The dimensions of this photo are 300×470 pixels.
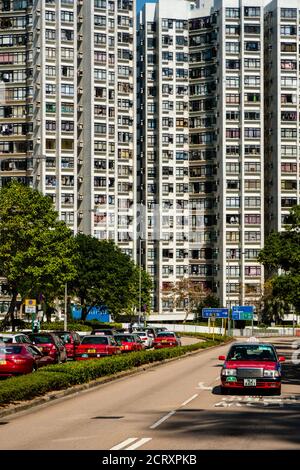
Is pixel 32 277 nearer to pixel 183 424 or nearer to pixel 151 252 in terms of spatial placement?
pixel 183 424

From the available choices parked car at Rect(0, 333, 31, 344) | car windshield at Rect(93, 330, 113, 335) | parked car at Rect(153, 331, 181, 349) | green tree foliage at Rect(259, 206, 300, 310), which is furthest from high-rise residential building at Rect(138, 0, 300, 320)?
parked car at Rect(0, 333, 31, 344)

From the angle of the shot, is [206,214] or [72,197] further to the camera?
[206,214]

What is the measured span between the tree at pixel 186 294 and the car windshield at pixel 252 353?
317 feet

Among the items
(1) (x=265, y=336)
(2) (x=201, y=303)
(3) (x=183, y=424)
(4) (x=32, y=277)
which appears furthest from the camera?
(2) (x=201, y=303)

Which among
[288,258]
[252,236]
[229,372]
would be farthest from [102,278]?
[229,372]

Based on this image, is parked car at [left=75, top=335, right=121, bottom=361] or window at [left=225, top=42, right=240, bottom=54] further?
window at [left=225, top=42, right=240, bottom=54]

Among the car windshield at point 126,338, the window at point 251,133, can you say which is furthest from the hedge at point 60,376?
the window at point 251,133

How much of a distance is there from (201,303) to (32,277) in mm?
60285

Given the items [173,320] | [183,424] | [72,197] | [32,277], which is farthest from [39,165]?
[183,424]

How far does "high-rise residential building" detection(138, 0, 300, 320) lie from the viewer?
13188 centimetres

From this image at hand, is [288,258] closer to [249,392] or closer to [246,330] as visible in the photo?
[249,392]

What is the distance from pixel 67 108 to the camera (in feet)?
399

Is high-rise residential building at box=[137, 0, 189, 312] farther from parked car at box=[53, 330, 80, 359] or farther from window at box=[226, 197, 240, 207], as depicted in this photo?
parked car at box=[53, 330, 80, 359]

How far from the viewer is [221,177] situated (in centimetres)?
13262
